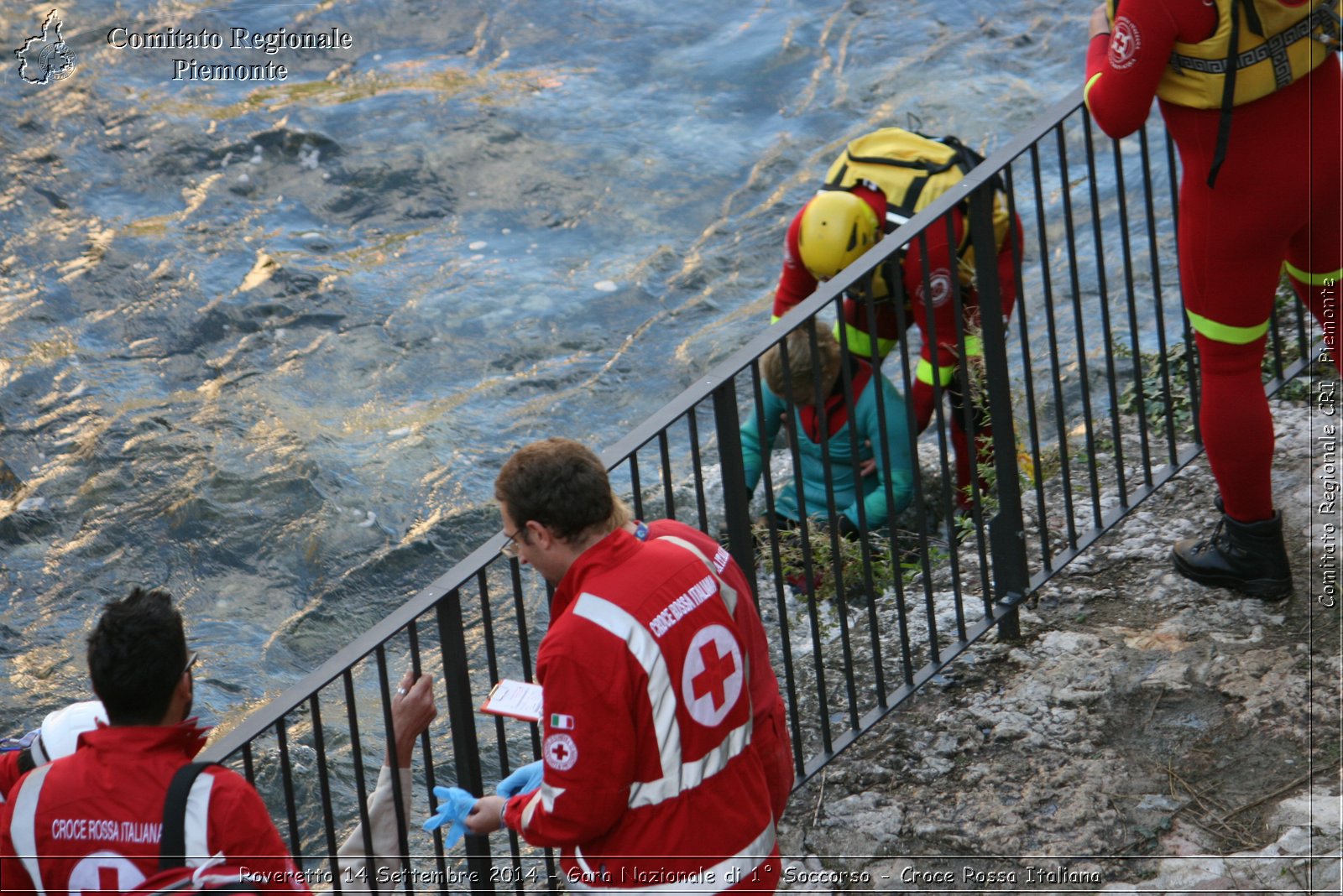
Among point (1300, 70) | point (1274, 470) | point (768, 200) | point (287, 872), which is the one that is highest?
point (1300, 70)

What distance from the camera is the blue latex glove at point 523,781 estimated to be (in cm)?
282

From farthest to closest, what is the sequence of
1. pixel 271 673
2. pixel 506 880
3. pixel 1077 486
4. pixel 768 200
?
pixel 768 200
pixel 271 673
pixel 1077 486
pixel 506 880

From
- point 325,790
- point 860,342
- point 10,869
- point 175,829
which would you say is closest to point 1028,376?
point 325,790

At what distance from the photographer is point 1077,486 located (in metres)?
4.94

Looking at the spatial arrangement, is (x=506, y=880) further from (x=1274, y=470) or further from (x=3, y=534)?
(x=3, y=534)

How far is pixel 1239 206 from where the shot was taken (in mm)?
3457

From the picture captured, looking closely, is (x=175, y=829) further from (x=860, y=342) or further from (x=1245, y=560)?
(x=860, y=342)

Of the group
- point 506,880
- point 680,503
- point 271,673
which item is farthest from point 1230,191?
point 271,673

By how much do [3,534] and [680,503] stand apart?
11.0ft

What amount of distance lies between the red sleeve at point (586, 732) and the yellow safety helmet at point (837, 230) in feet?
10.6

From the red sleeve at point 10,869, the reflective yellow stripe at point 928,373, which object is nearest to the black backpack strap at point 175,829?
the red sleeve at point 10,869

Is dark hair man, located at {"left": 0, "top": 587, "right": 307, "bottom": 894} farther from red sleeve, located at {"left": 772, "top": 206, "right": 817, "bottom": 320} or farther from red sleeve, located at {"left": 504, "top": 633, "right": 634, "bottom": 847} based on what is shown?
red sleeve, located at {"left": 772, "top": 206, "right": 817, "bottom": 320}

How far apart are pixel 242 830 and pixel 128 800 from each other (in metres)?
0.20

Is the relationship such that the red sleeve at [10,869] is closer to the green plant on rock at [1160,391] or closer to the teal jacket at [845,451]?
the teal jacket at [845,451]
